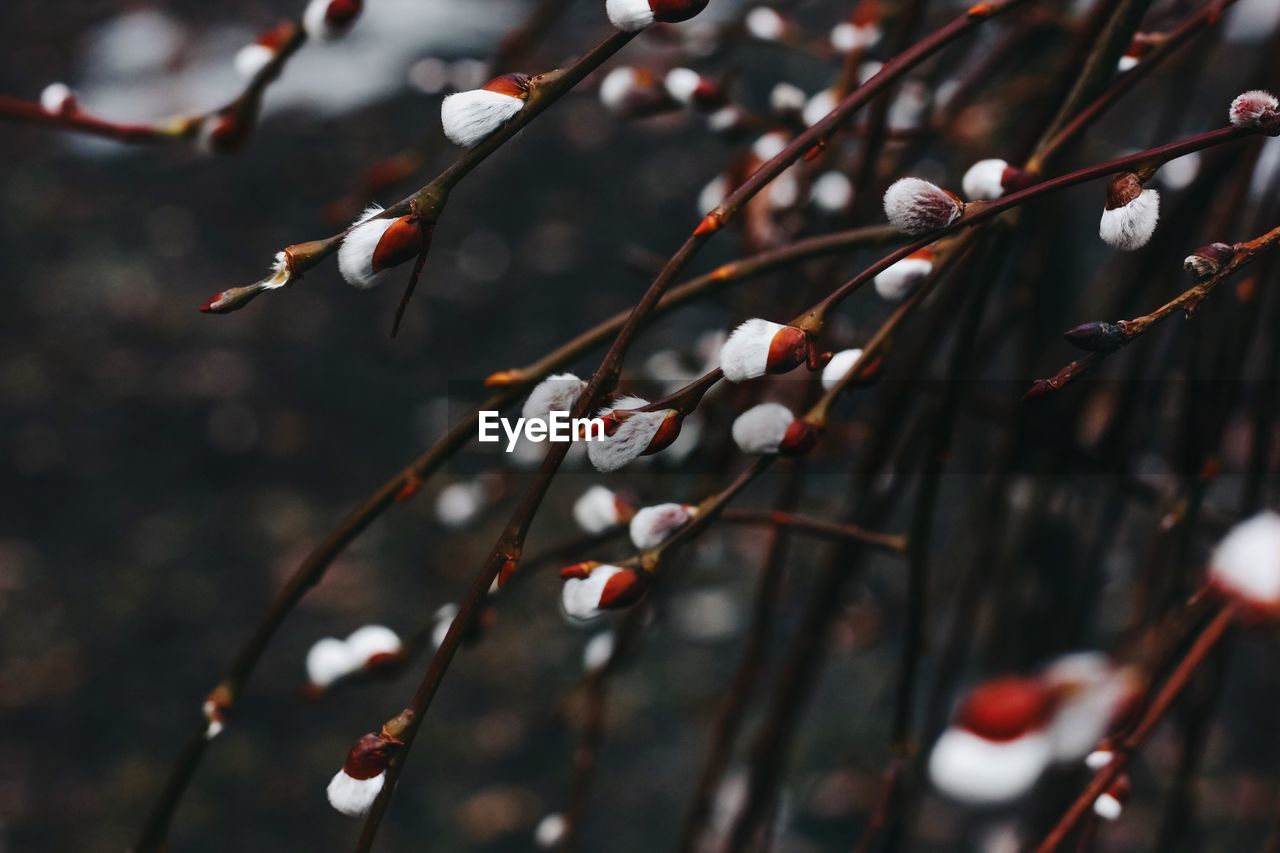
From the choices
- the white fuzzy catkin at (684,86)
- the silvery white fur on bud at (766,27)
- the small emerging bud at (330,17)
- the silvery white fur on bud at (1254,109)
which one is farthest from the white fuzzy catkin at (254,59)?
the silvery white fur on bud at (1254,109)

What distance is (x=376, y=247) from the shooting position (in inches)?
11.9

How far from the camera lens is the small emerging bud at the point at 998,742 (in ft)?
0.71

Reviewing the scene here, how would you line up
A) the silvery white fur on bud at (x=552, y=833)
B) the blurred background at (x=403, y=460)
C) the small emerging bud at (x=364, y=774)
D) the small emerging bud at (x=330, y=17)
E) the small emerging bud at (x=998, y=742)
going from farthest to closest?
the blurred background at (x=403, y=460) < the silvery white fur on bud at (x=552, y=833) < the small emerging bud at (x=330, y=17) < the small emerging bud at (x=364, y=774) < the small emerging bud at (x=998, y=742)

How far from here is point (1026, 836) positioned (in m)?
0.72

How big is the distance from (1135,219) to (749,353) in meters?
0.12

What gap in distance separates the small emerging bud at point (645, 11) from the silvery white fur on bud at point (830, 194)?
0.36 m

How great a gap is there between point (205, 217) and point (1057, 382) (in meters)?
1.63

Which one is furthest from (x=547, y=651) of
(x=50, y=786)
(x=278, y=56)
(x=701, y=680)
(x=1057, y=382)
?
(x=1057, y=382)

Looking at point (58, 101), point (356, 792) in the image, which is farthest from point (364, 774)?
point (58, 101)

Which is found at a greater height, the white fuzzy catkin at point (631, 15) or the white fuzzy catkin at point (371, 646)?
the white fuzzy catkin at point (631, 15)

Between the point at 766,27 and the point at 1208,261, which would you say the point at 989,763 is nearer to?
the point at 1208,261

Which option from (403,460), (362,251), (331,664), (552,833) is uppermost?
(362,251)

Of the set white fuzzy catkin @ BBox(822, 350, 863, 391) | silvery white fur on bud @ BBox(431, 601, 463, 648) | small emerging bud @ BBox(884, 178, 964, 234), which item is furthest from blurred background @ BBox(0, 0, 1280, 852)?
small emerging bud @ BBox(884, 178, 964, 234)

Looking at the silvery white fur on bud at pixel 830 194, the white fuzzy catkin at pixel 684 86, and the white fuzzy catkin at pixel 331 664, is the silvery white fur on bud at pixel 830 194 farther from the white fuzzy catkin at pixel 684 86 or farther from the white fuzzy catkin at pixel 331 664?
the white fuzzy catkin at pixel 331 664
